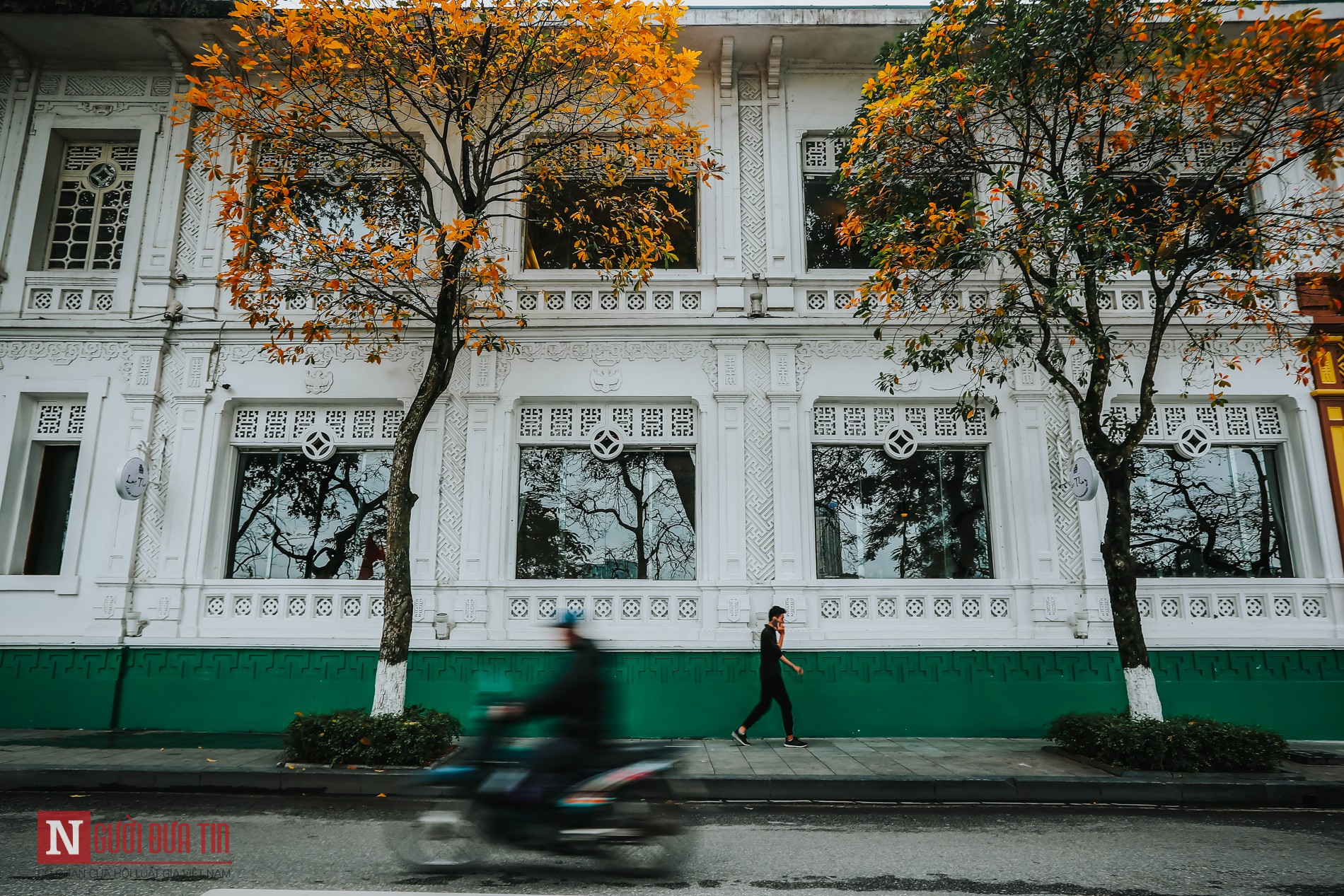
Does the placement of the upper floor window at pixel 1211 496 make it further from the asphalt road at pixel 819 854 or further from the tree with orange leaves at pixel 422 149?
the tree with orange leaves at pixel 422 149

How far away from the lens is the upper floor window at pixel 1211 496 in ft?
33.2

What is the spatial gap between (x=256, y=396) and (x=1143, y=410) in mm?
10883

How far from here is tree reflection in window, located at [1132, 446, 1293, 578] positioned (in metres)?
10.1

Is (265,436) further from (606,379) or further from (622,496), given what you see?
(622,496)

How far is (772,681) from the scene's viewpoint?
8.66m

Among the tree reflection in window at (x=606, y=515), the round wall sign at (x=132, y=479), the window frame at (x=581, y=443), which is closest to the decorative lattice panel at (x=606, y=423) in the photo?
the window frame at (x=581, y=443)

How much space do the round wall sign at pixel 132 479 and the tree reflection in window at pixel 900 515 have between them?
8759 millimetres

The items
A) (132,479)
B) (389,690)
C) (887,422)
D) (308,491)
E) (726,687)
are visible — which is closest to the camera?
(389,690)

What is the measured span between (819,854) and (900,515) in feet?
19.6

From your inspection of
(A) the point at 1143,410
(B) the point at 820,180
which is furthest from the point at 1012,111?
(A) the point at 1143,410

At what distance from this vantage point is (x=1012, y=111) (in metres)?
10.2

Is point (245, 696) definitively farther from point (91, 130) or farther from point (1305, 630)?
point (1305, 630)

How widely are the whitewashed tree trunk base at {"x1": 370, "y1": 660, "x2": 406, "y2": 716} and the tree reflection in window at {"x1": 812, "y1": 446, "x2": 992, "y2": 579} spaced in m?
5.28

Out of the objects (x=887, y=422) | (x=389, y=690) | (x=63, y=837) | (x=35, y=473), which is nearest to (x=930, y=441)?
(x=887, y=422)
